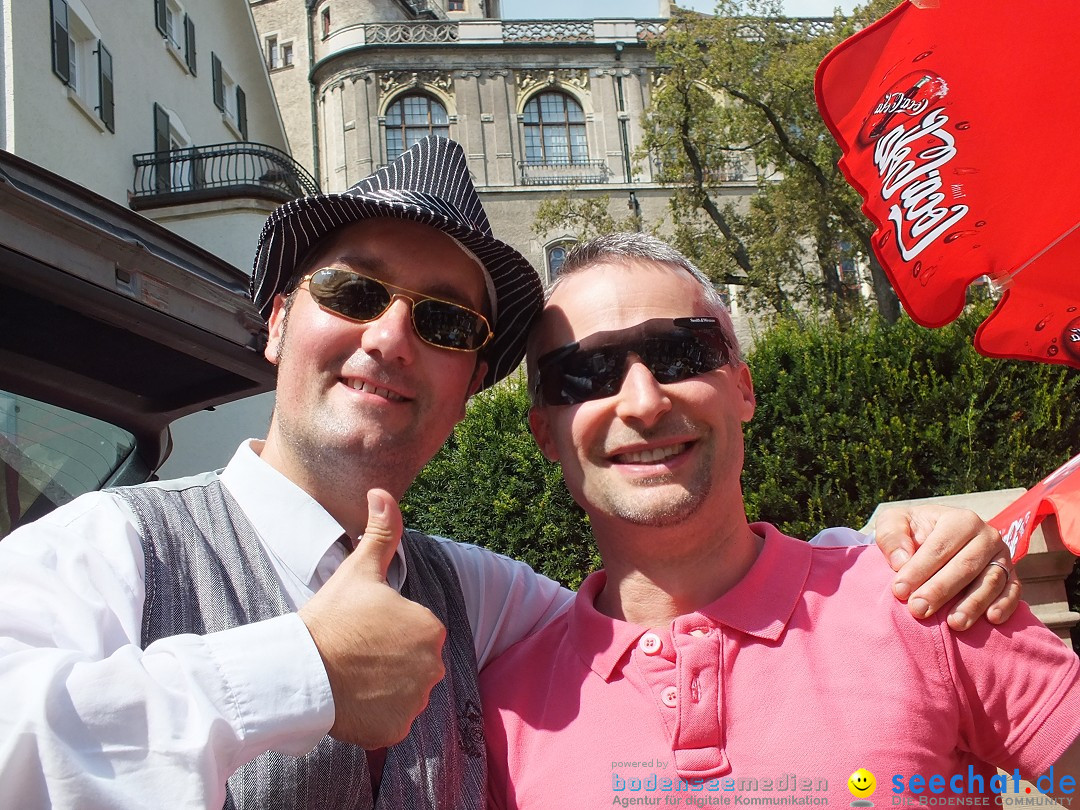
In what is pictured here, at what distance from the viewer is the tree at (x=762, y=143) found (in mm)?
17672

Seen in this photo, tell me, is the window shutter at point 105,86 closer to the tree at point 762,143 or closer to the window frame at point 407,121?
the tree at point 762,143

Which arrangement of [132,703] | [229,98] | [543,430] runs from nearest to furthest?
[132,703] → [543,430] → [229,98]

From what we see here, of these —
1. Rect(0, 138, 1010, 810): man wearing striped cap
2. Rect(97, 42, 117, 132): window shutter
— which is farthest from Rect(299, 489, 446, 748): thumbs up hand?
Rect(97, 42, 117, 132): window shutter

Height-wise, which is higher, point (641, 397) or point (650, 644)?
point (641, 397)

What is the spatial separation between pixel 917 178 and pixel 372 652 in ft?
7.54

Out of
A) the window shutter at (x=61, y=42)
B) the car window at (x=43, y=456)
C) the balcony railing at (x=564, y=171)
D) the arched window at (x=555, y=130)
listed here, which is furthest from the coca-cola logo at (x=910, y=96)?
the arched window at (x=555, y=130)

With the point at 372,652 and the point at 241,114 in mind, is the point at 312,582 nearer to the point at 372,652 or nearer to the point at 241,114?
the point at 372,652

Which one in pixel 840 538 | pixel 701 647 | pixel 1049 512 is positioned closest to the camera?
pixel 701 647

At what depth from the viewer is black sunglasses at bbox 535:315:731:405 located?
210 cm

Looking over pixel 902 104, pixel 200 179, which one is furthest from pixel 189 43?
pixel 902 104

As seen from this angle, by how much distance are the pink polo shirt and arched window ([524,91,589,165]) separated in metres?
31.3

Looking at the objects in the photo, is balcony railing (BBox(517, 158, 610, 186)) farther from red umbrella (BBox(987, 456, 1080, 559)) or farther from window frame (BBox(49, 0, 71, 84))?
red umbrella (BBox(987, 456, 1080, 559))

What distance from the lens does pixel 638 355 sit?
2098 mm

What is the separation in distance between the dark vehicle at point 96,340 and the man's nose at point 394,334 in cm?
85
